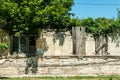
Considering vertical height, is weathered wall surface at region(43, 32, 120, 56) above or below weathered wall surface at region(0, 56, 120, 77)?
above

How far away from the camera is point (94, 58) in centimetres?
2959

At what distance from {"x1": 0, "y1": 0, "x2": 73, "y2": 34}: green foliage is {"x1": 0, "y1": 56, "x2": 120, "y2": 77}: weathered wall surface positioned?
3.79 meters

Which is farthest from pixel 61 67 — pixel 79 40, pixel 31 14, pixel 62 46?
pixel 62 46

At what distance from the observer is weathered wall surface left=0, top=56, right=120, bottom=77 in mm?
28922

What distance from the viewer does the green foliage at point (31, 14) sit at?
3114 cm

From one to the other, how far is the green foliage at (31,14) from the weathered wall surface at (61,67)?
3789mm

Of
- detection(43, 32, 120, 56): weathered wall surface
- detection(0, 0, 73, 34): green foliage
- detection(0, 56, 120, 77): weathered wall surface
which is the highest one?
detection(0, 0, 73, 34): green foliage

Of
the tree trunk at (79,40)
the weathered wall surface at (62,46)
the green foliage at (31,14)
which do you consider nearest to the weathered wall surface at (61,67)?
the tree trunk at (79,40)

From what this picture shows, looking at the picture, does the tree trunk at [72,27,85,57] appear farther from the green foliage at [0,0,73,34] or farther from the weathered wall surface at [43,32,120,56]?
the weathered wall surface at [43,32,120,56]

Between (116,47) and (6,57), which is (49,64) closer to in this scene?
(6,57)

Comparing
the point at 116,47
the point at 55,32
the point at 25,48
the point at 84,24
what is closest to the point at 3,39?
the point at 25,48

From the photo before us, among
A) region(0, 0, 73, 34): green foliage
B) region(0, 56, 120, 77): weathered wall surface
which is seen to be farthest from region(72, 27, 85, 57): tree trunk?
region(0, 0, 73, 34): green foliage

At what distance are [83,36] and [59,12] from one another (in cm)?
325

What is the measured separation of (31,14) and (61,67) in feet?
16.7
